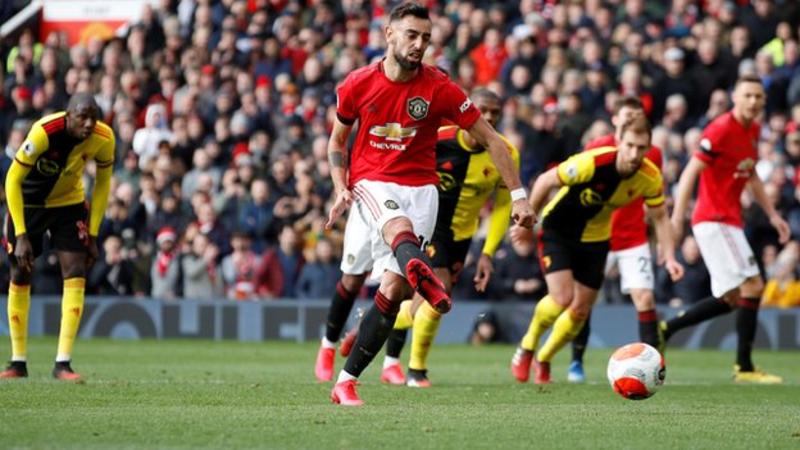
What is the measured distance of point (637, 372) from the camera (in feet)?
33.3

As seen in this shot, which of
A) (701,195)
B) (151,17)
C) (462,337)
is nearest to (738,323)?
(701,195)

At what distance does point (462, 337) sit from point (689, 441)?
43.3 feet

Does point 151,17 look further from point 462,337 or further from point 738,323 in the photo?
point 738,323

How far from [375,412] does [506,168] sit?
177 centimetres

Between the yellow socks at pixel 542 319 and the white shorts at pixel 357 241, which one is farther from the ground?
the white shorts at pixel 357 241

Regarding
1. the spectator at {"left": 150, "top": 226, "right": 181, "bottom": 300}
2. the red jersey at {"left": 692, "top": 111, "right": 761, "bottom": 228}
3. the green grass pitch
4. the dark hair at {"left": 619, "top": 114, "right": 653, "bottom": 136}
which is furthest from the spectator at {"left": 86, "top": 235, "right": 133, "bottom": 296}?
the dark hair at {"left": 619, "top": 114, "right": 653, "bottom": 136}

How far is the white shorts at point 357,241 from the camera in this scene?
10.0 metres

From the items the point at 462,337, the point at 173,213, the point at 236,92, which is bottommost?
the point at 462,337

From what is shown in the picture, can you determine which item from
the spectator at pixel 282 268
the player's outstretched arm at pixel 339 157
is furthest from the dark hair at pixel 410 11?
the spectator at pixel 282 268

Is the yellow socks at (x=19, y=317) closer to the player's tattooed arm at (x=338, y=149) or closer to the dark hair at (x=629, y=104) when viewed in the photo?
the player's tattooed arm at (x=338, y=149)

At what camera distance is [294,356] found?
17.3m

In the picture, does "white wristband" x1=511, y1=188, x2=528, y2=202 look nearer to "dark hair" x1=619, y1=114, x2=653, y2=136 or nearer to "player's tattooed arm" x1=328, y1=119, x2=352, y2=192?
"player's tattooed arm" x1=328, y1=119, x2=352, y2=192

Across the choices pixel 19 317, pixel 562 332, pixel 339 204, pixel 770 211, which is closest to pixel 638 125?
pixel 562 332

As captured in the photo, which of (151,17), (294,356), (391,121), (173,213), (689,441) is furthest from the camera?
(151,17)
